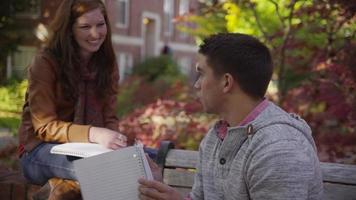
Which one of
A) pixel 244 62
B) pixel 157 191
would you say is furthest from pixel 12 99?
pixel 244 62

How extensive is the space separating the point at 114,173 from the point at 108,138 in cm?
61

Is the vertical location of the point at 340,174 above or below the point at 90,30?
below

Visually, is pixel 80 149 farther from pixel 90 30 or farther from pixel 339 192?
pixel 339 192

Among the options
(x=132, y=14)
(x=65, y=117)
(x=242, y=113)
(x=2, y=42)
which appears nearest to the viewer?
(x=242, y=113)

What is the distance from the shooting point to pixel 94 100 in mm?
3461

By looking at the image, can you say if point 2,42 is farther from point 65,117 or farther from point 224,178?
Answer: point 224,178

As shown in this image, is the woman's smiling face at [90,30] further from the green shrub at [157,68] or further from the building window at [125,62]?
the building window at [125,62]

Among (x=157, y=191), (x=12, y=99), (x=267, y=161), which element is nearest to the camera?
(x=267, y=161)

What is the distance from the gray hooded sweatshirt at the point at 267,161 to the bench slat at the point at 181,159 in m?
1.08

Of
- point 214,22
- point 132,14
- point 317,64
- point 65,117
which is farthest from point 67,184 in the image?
point 132,14

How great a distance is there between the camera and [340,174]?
2785 mm

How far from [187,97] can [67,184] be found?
6.77m

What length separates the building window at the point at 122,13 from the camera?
26.8 metres

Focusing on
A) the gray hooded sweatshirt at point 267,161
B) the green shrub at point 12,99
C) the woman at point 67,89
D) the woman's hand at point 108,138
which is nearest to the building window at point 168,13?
the green shrub at point 12,99
